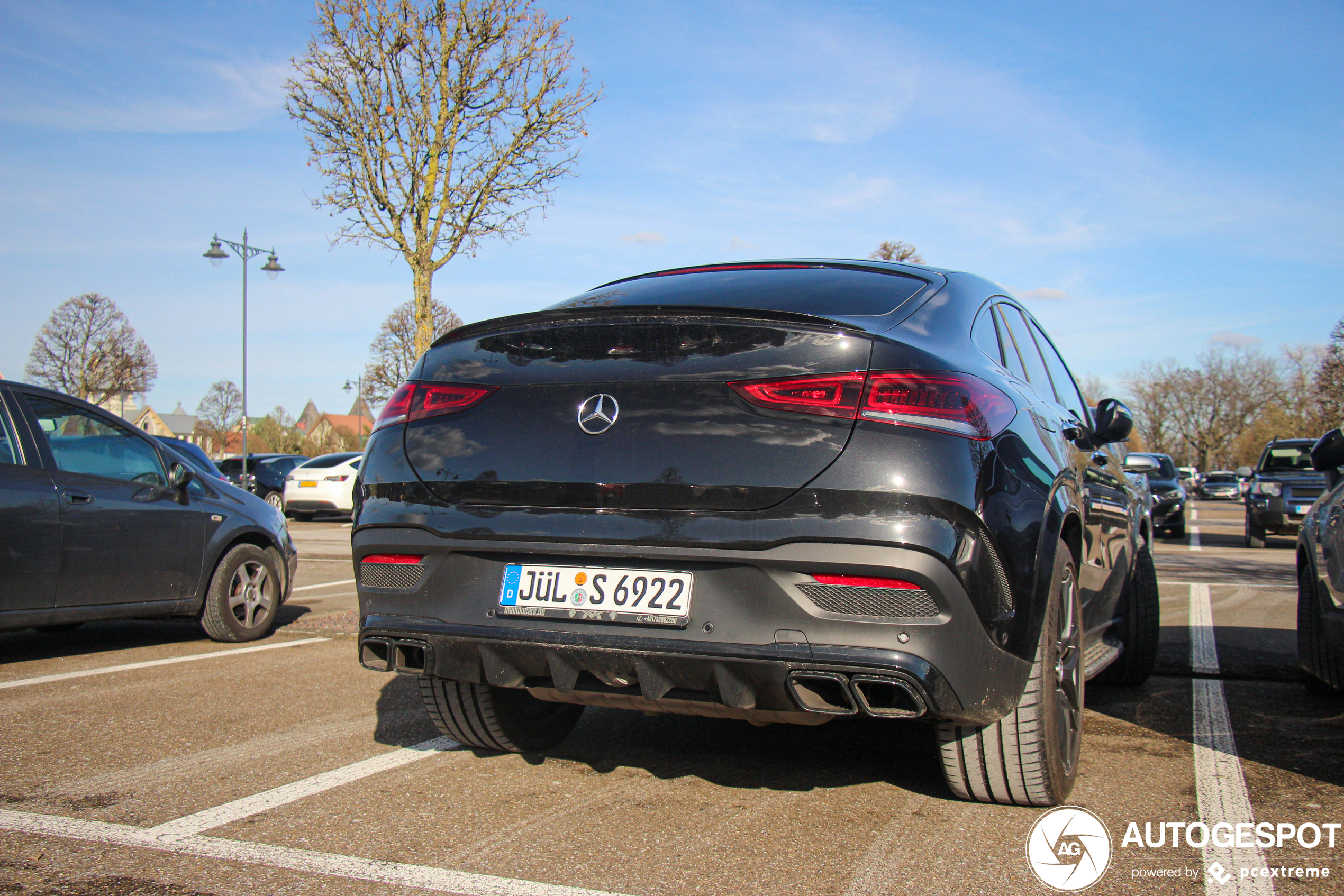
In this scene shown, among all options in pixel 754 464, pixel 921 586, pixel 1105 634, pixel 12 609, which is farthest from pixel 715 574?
pixel 12 609

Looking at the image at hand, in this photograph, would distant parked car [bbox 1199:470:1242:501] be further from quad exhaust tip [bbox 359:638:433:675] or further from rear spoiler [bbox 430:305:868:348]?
quad exhaust tip [bbox 359:638:433:675]

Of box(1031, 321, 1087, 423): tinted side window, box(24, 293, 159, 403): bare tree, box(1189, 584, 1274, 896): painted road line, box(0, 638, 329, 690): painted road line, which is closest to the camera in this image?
box(1189, 584, 1274, 896): painted road line

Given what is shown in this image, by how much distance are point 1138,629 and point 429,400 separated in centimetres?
359

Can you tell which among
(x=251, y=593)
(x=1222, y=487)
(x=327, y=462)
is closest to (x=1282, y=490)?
(x=251, y=593)

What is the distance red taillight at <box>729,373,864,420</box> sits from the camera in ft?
8.29

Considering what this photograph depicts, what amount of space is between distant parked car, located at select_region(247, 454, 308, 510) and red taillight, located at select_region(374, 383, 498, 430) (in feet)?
71.8

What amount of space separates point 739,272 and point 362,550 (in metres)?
1.53

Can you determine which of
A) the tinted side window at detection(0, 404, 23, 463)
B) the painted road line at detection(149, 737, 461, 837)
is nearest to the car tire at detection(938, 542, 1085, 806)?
the painted road line at detection(149, 737, 461, 837)

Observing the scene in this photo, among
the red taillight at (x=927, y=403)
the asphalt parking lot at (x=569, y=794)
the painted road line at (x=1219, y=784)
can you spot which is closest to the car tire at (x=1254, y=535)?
the painted road line at (x=1219, y=784)

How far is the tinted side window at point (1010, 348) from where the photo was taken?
11.3ft

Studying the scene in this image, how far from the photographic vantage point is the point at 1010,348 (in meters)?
3.54

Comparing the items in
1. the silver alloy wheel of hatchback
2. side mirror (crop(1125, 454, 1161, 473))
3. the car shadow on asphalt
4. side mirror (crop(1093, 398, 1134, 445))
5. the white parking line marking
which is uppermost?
side mirror (crop(1093, 398, 1134, 445))

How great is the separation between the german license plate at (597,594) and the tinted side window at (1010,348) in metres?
1.48

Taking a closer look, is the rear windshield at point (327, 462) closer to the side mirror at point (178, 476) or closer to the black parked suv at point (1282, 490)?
the side mirror at point (178, 476)
